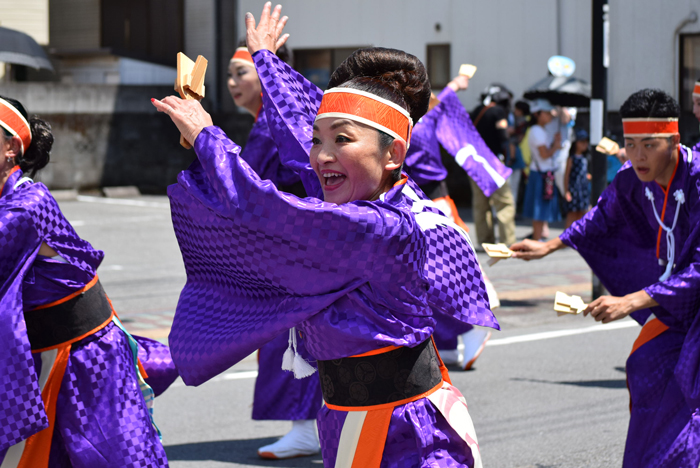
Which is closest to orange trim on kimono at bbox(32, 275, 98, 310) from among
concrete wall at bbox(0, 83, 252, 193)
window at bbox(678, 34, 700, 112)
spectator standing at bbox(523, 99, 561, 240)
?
spectator standing at bbox(523, 99, 561, 240)

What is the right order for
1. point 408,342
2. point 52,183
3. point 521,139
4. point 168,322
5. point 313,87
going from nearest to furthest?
point 408,342 → point 313,87 → point 168,322 → point 521,139 → point 52,183

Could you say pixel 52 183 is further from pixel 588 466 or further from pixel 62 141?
pixel 588 466

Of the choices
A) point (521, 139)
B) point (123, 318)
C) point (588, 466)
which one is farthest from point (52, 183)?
point (588, 466)

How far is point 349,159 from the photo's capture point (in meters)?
2.35

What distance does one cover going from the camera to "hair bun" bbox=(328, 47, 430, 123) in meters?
2.46

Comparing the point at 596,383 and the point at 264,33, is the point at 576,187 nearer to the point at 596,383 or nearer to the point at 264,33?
the point at 596,383

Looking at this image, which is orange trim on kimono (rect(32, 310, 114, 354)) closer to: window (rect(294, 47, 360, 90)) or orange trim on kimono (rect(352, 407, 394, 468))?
orange trim on kimono (rect(352, 407, 394, 468))

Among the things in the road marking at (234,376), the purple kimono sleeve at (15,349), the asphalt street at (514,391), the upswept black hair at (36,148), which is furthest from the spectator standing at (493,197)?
the purple kimono sleeve at (15,349)

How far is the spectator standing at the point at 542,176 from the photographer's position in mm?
11141

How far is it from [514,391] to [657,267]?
6.21 ft

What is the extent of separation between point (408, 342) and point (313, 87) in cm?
99

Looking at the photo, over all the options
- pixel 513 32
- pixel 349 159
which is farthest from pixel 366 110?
pixel 513 32

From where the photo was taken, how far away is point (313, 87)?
3.01 metres

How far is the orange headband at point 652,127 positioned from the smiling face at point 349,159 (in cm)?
168
